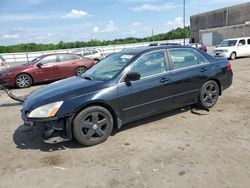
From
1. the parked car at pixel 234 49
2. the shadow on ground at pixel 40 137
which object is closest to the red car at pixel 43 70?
the shadow on ground at pixel 40 137

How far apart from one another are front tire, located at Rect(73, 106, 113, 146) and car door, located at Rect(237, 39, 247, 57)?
700 inches

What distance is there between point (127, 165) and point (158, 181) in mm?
608

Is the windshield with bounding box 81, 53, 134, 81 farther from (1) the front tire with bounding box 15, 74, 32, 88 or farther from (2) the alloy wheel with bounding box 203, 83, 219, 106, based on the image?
(1) the front tire with bounding box 15, 74, 32, 88

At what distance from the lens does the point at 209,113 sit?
6.10 m

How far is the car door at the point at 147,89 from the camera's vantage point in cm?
500

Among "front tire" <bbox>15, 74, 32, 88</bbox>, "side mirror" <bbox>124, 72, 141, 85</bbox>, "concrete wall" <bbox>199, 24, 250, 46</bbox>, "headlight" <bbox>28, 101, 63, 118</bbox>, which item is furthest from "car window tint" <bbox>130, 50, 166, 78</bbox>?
"concrete wall" <bbox>199, 24, 250, 46</bbox>

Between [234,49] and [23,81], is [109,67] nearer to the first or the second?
[23,81]

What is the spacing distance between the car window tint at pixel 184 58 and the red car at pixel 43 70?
6.19m

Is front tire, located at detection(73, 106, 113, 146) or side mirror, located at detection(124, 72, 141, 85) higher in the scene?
side mirror, located at detection(124, 72, 141, 85)

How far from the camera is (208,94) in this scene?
6.29 m

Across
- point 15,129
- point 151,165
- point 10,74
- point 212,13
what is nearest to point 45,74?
point 10,74

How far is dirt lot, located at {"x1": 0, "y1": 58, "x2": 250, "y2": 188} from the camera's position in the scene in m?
3.56

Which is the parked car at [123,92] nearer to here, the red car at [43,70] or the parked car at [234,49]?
the red car at [43,70]

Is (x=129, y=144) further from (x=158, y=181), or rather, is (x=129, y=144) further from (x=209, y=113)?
(x=209, y=113)
